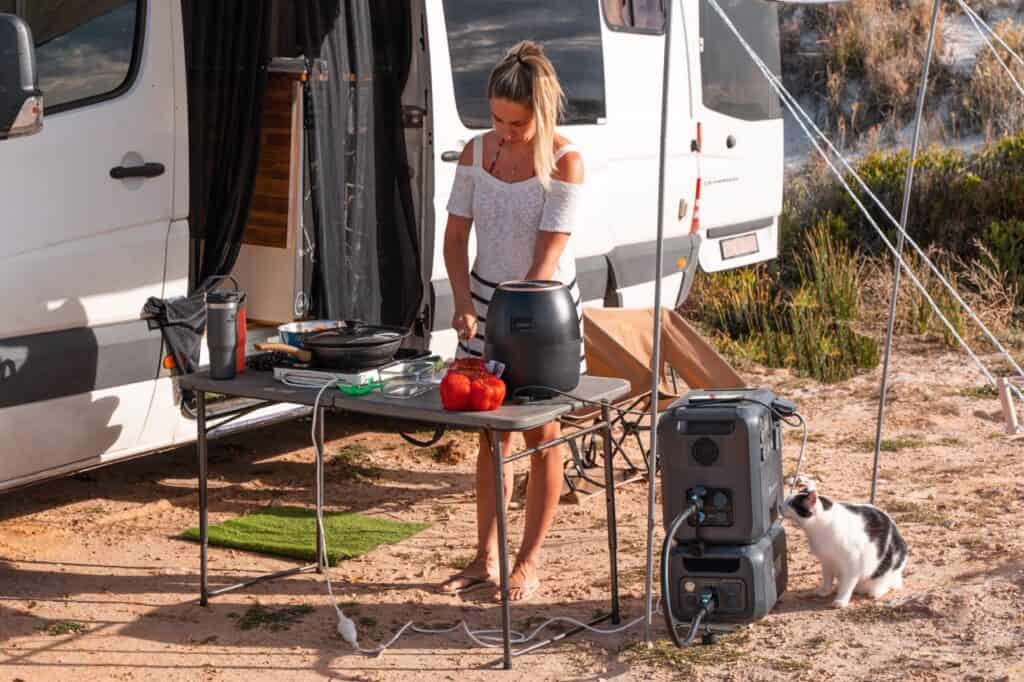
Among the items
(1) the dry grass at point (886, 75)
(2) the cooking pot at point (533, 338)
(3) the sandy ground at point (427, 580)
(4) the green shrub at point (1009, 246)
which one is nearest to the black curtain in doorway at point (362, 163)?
(3) the sandy ground at point (427, 580)

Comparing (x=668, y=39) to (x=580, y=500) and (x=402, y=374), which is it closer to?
(x=402, y=374)

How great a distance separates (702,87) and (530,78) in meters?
3.15

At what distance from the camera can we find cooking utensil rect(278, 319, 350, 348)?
15.1 ft

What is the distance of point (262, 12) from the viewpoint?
5.34m

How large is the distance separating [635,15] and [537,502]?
314 centimetres

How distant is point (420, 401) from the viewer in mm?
4301

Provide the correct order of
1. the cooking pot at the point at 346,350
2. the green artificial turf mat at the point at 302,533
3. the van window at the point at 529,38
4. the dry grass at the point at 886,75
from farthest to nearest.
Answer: the dry grass at the point at 886,75
the van window at the point at 529,38
the green artificial turf mat at the point at 302,533
the cooking pot at the point at 346,350

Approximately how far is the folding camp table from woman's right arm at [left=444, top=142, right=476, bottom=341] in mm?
405

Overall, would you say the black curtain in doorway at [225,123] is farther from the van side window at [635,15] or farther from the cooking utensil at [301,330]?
the van side window at [635,15]

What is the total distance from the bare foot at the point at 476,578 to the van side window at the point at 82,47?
6.34 feet

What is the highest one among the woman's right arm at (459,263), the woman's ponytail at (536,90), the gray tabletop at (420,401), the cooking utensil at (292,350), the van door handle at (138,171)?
the woman's ponytail at (536,90)

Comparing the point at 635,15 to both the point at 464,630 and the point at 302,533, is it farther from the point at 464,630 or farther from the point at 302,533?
the point at 464,630

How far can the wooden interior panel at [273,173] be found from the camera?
580 cm


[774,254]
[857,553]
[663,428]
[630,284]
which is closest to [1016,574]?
[857,553]
